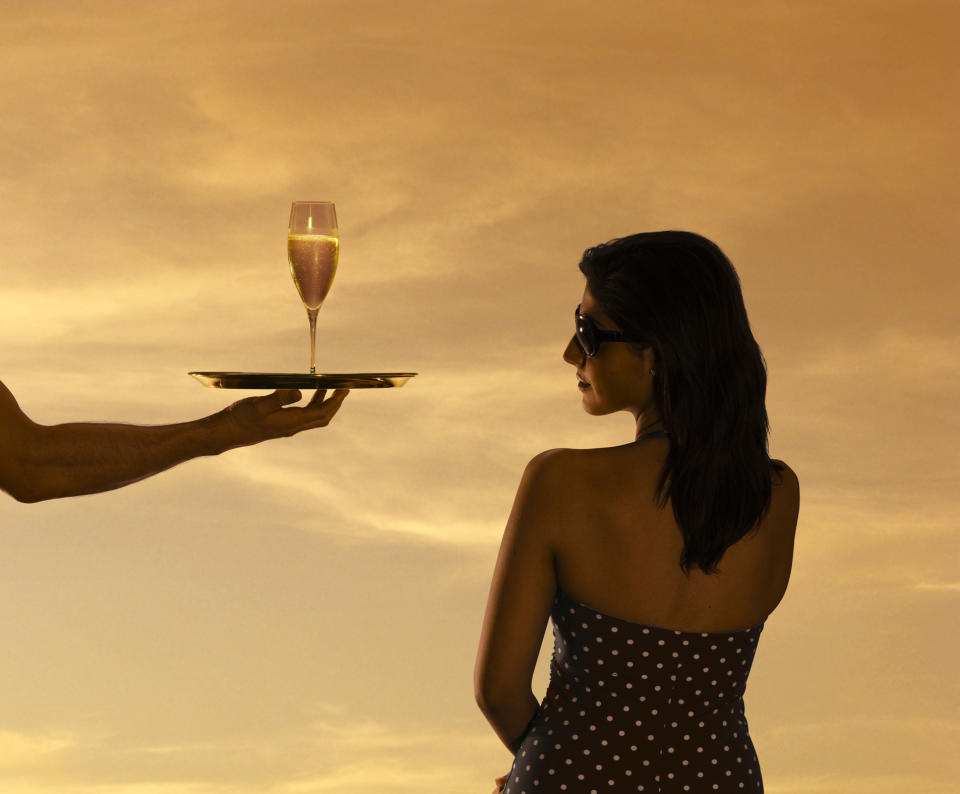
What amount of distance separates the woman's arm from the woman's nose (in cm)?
35

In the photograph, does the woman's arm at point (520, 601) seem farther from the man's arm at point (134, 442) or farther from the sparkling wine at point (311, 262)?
the sparkling wine at point (311, 262)

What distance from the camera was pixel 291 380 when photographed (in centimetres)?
400

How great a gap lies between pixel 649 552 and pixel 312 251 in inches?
76.4

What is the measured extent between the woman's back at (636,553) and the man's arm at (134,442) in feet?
4.11

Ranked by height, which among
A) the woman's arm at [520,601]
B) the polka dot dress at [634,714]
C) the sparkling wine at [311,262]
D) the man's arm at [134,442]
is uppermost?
the sparkling wine at [311,262]

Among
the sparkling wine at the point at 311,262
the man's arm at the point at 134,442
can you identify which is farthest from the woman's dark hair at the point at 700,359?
the sparkling wine at the point at 311,262

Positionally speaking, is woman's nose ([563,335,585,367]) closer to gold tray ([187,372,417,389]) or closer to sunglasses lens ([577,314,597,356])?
sunglasses lens ([577,314,597,356])

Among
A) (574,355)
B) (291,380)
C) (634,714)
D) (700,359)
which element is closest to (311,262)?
(291,380)

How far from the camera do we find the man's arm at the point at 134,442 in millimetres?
3947

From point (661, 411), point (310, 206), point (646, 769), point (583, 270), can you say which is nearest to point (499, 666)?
point (646, 769)

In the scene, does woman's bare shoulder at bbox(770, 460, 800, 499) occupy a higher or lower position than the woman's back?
higher

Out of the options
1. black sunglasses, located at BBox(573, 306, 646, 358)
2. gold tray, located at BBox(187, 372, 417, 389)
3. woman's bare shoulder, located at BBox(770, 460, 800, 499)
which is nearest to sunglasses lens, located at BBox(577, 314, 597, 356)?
black sunglasses, located at BBox(573, 306, 646, 358)

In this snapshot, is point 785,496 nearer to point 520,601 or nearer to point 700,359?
point 700,359

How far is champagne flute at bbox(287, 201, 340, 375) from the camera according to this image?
445cm
